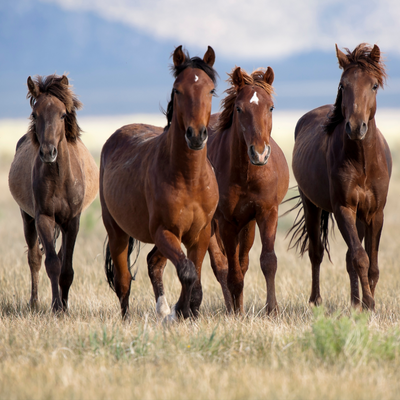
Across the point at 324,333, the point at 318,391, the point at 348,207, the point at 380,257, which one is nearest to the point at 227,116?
the point at 348,207

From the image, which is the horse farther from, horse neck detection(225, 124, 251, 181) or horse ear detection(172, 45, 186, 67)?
horse neck detection(225, 124, 251, 181)

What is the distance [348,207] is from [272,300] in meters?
1.29

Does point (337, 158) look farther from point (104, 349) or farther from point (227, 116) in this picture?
point (104, 349)

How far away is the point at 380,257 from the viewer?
10070mm

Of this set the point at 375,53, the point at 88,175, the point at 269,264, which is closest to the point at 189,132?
the point at 269,264

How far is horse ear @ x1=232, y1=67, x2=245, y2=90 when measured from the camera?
5.50 meters

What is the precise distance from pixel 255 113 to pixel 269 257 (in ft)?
4.62

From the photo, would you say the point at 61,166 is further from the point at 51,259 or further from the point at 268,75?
the point at 268,75

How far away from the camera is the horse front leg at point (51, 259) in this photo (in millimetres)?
5906

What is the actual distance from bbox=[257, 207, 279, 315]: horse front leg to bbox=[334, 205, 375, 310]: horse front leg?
75 centimetres

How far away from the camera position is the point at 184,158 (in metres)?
4.80

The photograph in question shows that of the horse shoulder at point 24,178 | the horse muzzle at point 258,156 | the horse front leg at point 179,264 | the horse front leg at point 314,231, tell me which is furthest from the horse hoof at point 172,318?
the horse front leg at point 314,231

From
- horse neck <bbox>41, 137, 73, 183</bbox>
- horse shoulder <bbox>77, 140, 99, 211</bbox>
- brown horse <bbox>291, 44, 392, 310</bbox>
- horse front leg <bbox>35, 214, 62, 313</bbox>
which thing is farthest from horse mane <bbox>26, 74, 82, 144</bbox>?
brown horse <bbox>291, 44, 392, 310</bbox>

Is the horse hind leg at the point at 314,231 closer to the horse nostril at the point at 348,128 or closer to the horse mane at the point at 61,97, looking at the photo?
the horse nostril at the point at 348,128
